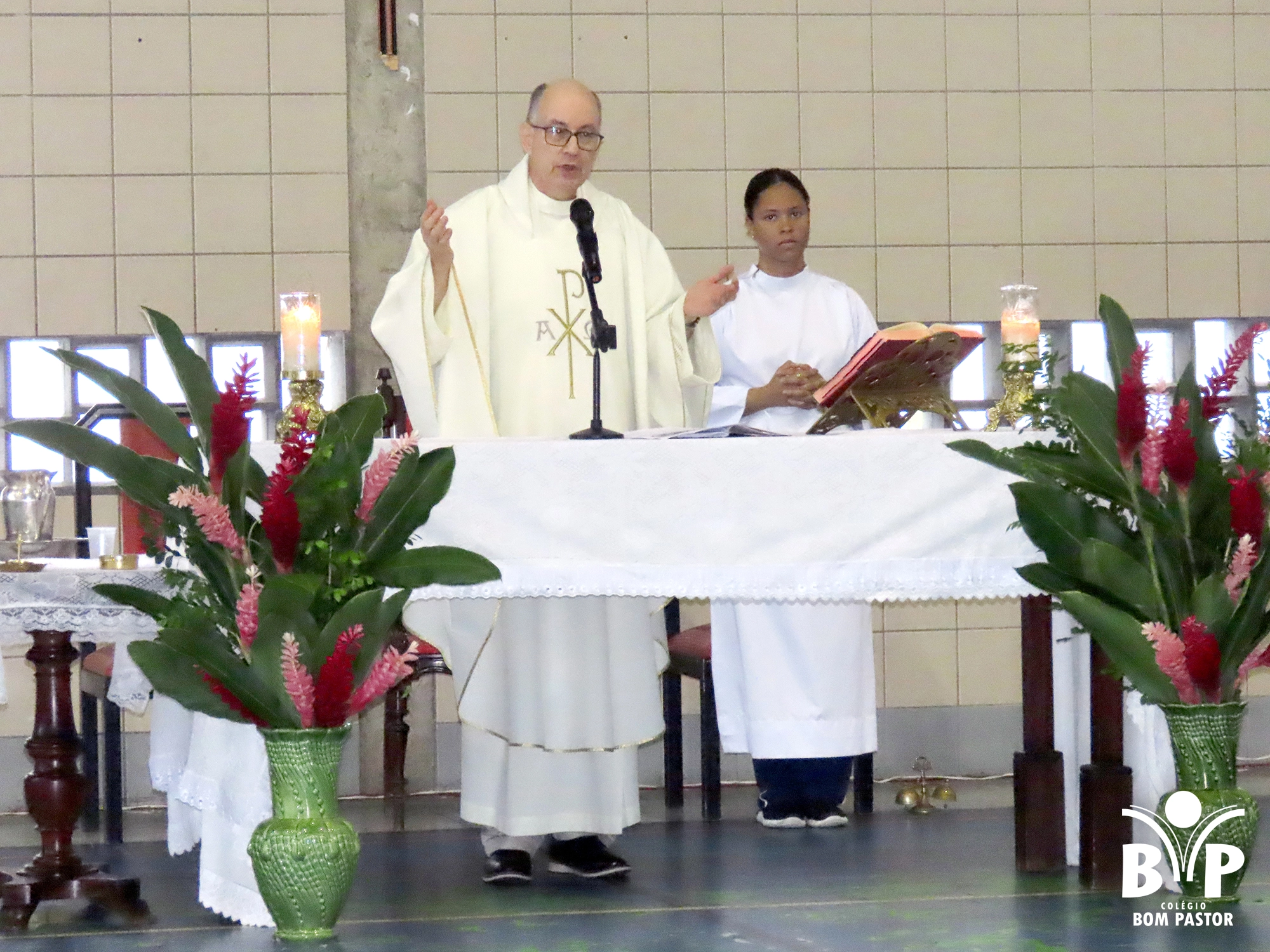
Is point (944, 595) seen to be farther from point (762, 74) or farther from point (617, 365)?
point (762, 74)

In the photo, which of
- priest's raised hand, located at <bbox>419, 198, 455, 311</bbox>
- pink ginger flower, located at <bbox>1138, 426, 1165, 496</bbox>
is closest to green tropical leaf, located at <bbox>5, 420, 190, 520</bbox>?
priest's raised hand, located at <bbox>419, 198, 455, 311</bbox>

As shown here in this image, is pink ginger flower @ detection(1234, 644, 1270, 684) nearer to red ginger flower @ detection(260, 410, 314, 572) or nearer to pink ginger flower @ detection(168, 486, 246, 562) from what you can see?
red ginger flower @ detection(260, 410, 314, 572)

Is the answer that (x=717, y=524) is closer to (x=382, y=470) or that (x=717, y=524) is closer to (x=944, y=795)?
(x=382, y=470)

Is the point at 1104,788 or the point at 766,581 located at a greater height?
the point at 766,581

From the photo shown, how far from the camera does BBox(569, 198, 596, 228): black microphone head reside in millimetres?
4148

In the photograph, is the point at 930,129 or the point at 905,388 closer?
the point at 905,388

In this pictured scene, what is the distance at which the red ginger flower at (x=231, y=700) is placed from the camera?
367 cm

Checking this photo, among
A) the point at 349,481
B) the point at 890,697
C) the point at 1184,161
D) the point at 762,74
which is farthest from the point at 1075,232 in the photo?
the point at 349,481

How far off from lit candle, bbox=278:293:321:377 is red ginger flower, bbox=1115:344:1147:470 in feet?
6.04

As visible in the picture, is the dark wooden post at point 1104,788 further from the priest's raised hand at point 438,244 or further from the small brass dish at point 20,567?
the small brass dish at point 20,567

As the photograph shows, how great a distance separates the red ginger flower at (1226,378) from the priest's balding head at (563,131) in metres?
1.64

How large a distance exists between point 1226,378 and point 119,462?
2318 mm

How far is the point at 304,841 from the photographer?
3.67 m

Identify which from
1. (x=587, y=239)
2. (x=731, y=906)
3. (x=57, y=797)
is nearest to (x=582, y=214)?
(x=587, y=239)
